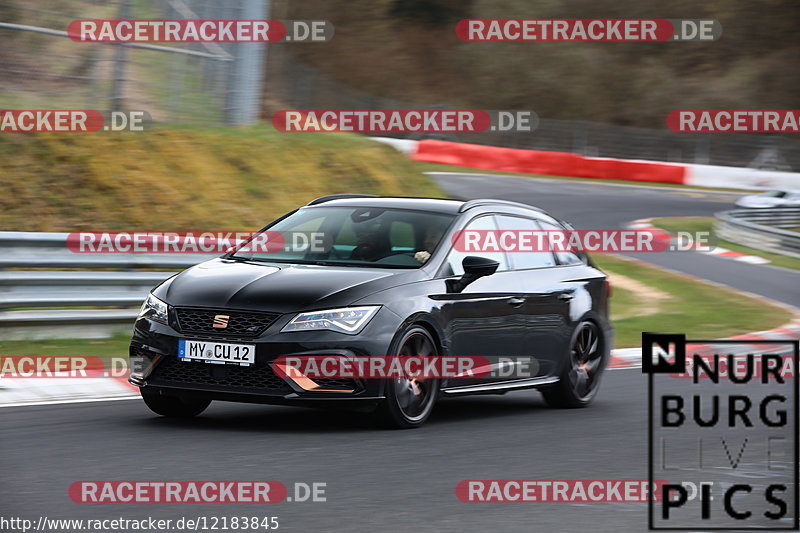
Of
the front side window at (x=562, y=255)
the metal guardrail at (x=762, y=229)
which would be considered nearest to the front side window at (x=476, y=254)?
the front side window at (x=562, y=255)

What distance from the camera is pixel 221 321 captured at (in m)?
7.82

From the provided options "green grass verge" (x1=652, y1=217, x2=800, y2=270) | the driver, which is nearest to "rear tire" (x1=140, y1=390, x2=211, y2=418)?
the driver

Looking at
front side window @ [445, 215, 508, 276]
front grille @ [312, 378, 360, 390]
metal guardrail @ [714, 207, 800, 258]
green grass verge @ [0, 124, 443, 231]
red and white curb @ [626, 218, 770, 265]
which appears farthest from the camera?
metal guardrail @ [714, 207, 800, 258]

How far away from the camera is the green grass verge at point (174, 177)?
14.4 m

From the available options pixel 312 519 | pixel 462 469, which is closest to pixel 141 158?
pixel 462 469

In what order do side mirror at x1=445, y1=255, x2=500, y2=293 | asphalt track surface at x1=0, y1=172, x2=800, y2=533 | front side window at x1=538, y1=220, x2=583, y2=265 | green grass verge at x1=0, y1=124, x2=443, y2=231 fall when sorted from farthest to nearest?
green grass verge at x1=0, y1=124, x2=443, y2=231, front side window at x1=538, y1=220, x2=583, y2=265, side mirror at x1=445, y1=255, x2=500, y2=293, asphalt track surface at x1=0, y1=172, x2=800, y2=533

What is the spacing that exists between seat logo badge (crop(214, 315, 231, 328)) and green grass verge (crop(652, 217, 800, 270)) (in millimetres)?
19473

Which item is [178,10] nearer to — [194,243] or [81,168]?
[81,168]

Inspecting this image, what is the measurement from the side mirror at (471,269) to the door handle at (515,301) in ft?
Answer: 1.45

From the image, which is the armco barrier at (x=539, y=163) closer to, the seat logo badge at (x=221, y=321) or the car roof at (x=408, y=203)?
the car roof at (x=408, y=203)

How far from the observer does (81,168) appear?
49.2 ft

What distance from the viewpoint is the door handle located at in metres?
9.15

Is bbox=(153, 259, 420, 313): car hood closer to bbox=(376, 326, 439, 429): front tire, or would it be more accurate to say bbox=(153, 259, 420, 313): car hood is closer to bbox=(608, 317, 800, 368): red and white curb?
bbox=(376, 326, 439, 429): front tire

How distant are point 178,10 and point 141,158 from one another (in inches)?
91.7
